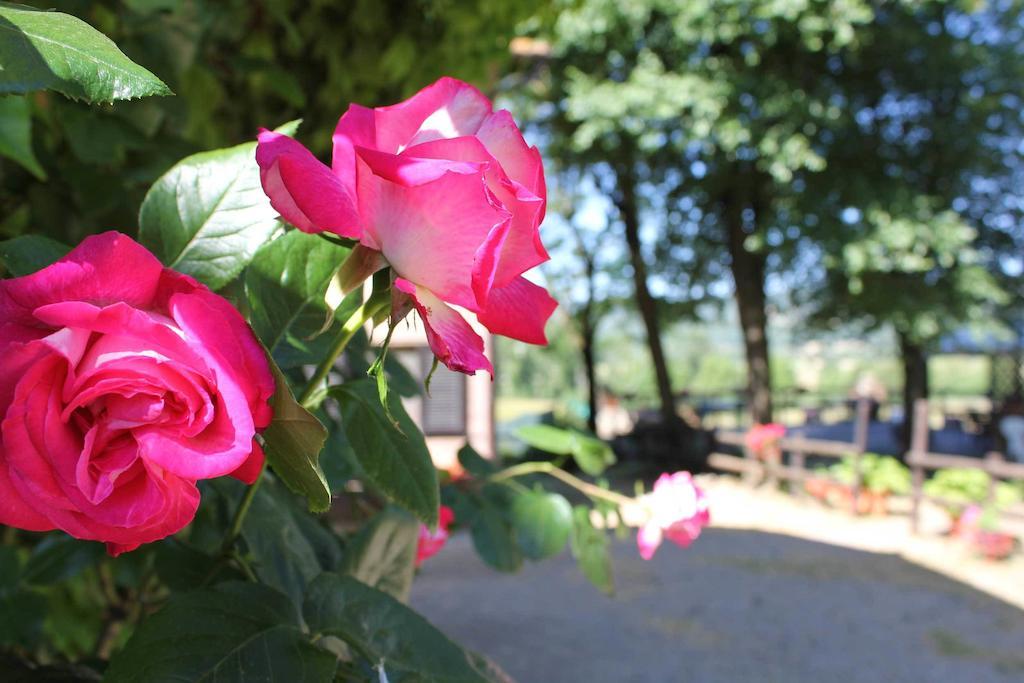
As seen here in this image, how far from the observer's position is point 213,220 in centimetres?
45

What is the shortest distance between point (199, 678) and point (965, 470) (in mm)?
9206

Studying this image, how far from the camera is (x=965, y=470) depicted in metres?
8.41

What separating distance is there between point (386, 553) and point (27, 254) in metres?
0.34

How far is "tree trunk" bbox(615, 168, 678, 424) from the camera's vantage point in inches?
489

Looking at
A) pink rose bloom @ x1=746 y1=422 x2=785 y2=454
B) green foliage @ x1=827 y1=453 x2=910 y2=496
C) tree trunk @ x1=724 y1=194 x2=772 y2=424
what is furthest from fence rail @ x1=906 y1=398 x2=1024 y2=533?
pink rose bloom @ x1=746 y1=422 x2=785 y2=454

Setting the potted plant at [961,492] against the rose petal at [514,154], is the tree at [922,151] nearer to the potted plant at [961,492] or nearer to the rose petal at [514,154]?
the potted plant at [961,492]

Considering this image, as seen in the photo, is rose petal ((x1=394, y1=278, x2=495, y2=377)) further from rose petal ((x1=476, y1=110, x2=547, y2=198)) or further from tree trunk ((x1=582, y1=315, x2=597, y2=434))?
tree trunk ((x1=582, y1=315, x2=597, y2=434))

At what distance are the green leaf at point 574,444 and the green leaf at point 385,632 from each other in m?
0.73

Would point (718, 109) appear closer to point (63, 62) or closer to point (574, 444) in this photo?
point (574, 444)

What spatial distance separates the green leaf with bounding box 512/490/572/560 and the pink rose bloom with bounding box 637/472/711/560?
15cm

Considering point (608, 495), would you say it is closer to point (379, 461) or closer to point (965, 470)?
point (379, 461)

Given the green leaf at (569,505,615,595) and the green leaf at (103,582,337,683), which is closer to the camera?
the green leaf at (103,582,337,683)

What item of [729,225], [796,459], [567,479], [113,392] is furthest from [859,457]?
[113,392]

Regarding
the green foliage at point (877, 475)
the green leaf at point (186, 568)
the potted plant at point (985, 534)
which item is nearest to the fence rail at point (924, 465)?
the potted plant at point (985, 534)
